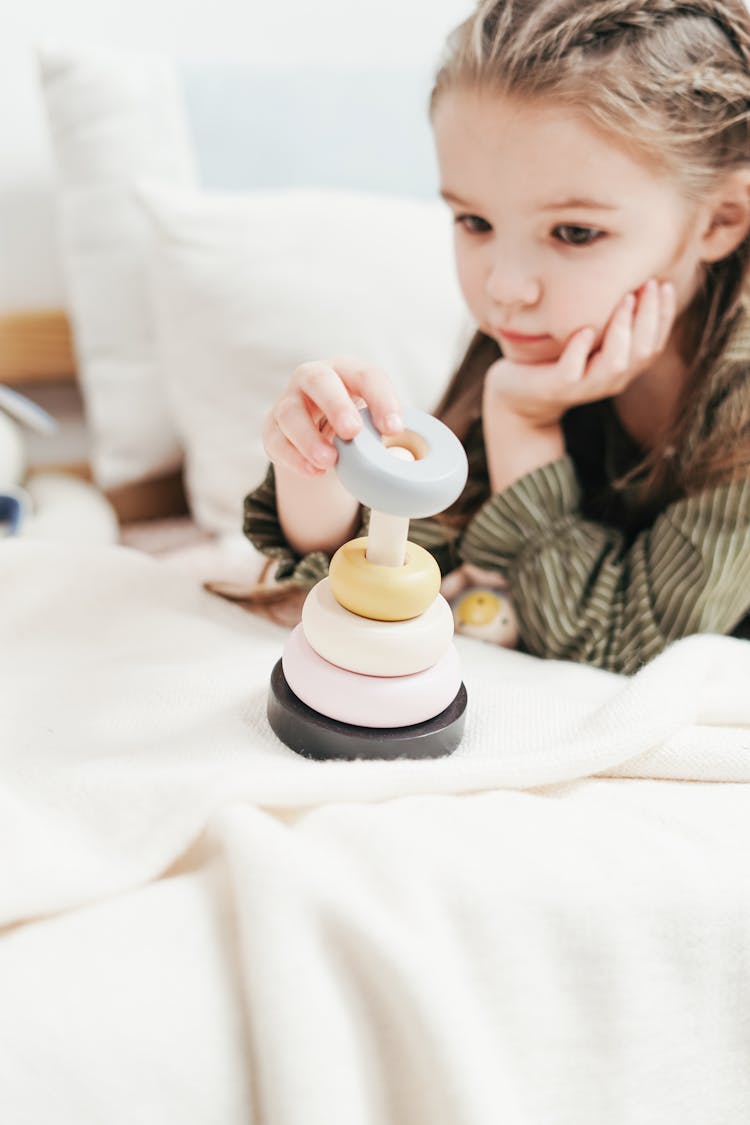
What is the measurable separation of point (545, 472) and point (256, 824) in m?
0.48

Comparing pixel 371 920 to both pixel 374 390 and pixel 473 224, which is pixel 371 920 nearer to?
pixel 374 390

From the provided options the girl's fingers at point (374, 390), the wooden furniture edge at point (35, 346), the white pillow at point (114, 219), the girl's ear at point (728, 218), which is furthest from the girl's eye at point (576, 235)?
the wooden furniture edge at point (35, 346)

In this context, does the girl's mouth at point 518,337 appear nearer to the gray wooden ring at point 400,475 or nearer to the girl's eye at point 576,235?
the girl's eye at point 576,235

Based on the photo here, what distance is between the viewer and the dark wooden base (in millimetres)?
523

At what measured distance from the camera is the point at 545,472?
832 millimetres

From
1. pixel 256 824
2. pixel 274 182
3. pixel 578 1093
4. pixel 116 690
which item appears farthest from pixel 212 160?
pixel 578 1093

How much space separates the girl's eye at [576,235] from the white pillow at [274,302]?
0.37 meters

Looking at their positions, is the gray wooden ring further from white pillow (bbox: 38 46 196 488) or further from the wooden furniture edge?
the wooden furniture edge

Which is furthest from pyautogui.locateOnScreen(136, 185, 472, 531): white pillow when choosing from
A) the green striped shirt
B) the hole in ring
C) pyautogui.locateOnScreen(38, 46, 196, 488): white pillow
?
the hole in ring

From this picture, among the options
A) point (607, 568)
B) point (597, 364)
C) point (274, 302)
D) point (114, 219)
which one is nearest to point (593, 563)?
point (607, 568)

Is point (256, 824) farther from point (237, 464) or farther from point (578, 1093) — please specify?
point (237, 464)

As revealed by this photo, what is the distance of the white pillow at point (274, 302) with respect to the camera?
1.11 metres

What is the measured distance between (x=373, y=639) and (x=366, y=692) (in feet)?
0.10

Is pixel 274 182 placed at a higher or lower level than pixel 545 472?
higher
